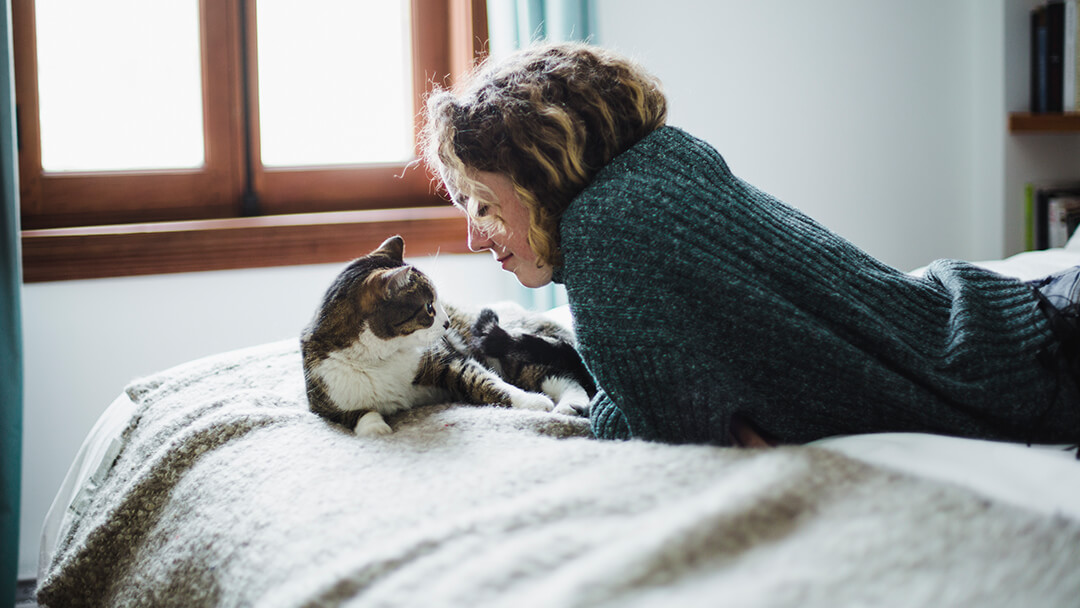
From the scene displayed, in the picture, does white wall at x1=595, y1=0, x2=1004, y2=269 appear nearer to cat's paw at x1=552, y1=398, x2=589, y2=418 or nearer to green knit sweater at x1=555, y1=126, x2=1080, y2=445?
cat's paw at x1=552, y1=398, x2=589, y2=418

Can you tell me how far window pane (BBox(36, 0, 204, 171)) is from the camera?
215cm

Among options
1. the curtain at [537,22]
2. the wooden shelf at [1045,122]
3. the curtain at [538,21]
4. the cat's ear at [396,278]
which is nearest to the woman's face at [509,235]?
the cat's ear at [396,278]

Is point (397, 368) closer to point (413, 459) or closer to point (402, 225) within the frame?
point (413, 459)

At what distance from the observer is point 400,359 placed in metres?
1.28

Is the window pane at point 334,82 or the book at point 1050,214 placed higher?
the window pane at point 334,82

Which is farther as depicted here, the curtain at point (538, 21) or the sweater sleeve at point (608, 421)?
the curtain at point (538, 21)

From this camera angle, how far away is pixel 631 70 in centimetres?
111

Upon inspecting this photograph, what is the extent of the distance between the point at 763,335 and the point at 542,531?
421 mm

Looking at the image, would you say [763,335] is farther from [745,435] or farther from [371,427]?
[371,427]

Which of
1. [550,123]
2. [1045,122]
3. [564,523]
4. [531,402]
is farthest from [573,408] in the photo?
[1045,122]

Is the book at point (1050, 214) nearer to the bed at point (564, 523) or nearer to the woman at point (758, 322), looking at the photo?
the woman at point (758, 322)

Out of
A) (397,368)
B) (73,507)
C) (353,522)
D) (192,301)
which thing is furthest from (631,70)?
(192,301)

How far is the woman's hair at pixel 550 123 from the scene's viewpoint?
3.43 feet

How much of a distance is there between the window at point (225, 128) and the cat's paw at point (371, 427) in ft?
3.85
